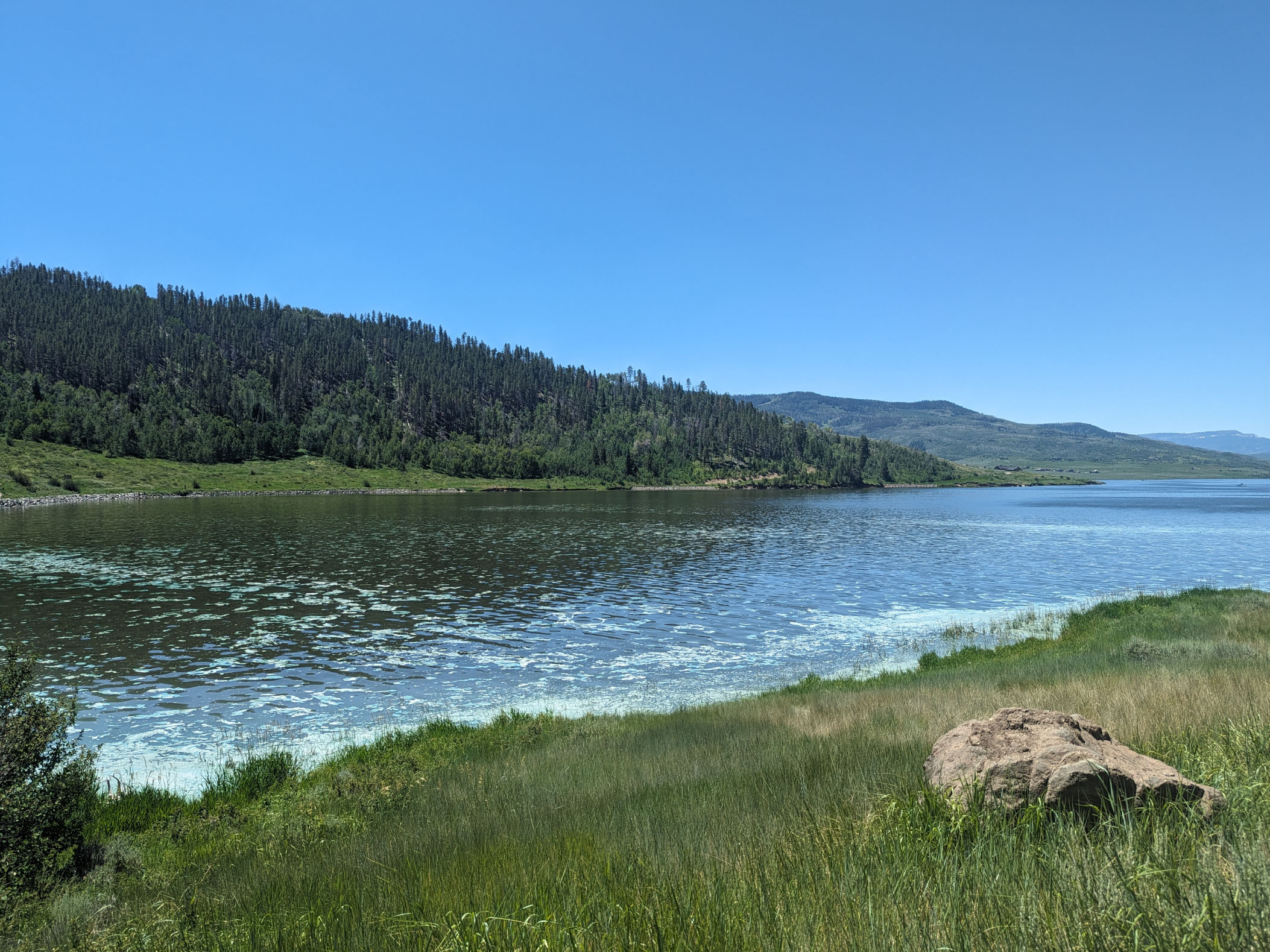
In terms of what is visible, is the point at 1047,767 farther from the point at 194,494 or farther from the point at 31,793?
the point at 194,494

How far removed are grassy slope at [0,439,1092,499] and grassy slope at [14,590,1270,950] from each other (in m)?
129

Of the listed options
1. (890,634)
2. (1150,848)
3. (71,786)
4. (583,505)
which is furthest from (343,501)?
(1150,848)

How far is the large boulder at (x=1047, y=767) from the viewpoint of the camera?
5.59 meters

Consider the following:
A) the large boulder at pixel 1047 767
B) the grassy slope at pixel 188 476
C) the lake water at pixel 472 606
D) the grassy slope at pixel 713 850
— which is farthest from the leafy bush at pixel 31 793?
the grassy slope at pixel 188 476

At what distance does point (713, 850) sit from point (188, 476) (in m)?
173

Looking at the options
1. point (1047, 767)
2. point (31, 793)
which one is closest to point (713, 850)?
point (1047, 767)

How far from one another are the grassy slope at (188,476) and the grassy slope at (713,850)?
425ft

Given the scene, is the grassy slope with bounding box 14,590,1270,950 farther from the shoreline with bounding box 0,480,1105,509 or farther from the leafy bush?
the shoreline with bounding box 0,480,1105,509

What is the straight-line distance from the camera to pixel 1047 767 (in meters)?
6.05

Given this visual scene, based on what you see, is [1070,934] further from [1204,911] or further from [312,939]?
[312,939]

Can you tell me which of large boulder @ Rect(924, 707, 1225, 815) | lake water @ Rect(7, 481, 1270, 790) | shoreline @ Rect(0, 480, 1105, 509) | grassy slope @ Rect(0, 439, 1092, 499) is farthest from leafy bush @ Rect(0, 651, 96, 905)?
grassy slope @ Rect(0, 439, 1092, 499)

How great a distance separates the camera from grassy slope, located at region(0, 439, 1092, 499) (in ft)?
395

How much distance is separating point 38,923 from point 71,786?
8.84ft

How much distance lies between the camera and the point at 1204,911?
10.3 feet
